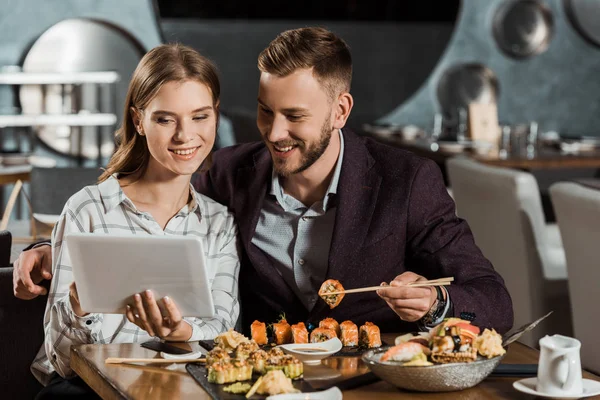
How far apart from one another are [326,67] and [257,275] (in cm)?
53

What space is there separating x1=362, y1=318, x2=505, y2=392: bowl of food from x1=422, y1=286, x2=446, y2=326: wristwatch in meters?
0.31

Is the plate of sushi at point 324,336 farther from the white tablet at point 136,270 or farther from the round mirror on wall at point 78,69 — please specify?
the round mirror on wall at point 78,69

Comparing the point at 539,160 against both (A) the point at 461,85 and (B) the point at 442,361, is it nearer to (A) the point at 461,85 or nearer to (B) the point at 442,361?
(A) the point at 461,85

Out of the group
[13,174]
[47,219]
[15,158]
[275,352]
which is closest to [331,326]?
[275,352]

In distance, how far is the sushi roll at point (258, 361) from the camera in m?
1.74

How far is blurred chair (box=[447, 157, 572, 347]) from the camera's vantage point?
3750mm

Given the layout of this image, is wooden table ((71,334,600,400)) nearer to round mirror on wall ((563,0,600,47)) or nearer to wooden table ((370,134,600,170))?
wooden table ((370,134,600,170))

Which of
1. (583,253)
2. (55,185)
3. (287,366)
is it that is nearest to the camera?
(287,366)

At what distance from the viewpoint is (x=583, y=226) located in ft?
10.8

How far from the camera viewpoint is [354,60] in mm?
7492

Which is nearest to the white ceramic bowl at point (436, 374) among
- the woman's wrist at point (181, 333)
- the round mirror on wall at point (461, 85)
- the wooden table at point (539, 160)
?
the woman's wrist at point (181, 333)

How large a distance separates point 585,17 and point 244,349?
6636 mm

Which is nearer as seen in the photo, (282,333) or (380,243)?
(282,333)

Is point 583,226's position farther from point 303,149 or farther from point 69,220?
point 69,220
